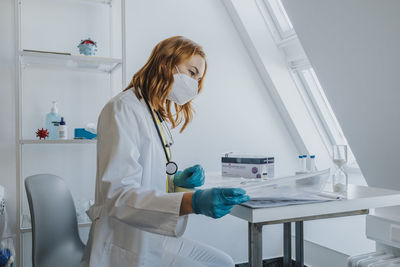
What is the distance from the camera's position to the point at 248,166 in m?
1.77

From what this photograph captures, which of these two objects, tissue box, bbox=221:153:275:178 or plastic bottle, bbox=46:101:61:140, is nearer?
tissue box, bbox=221:153:275:178

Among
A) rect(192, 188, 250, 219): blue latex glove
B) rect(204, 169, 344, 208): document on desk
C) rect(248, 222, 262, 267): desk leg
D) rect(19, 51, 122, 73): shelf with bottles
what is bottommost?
rect(248, 222, 262, 267): desk leg

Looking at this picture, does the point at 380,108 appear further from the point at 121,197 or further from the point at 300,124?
the point at 121,197

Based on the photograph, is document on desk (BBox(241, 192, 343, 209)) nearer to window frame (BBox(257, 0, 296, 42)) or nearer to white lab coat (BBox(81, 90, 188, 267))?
white lab coat (BBox(81, 90, 188, 267))

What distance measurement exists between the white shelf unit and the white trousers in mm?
691

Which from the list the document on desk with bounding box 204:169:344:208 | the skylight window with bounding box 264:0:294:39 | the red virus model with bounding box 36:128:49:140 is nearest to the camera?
the document on desk with bounding box 204:169:344:208

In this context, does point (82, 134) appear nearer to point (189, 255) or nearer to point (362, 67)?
point (189, 255)

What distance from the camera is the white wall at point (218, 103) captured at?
234cm

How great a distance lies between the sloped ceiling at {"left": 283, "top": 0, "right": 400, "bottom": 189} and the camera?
1.53 metres

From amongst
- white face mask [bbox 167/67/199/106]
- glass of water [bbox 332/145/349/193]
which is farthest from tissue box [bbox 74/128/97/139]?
glass of water [bbox 332/145/349/193]

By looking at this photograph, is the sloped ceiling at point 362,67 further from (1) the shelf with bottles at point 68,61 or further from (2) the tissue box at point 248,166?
(1) the shelf with bottles at point 68,61

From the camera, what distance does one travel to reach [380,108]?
1742mm

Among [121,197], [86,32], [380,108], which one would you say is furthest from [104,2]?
[380,108]

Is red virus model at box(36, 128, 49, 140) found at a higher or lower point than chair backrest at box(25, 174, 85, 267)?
higher
